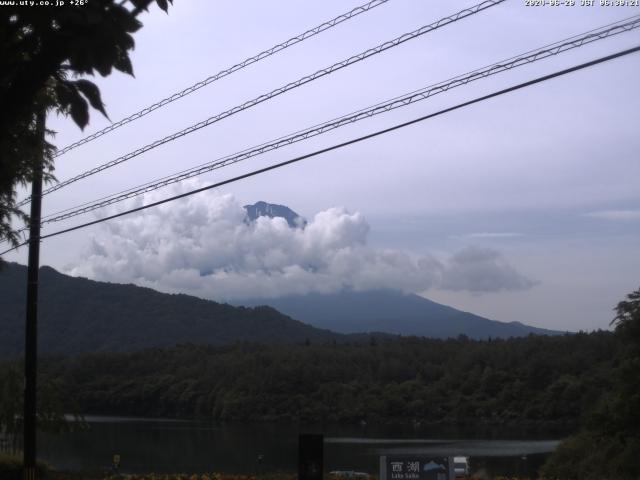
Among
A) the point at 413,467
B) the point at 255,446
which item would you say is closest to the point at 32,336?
the point at 413,467

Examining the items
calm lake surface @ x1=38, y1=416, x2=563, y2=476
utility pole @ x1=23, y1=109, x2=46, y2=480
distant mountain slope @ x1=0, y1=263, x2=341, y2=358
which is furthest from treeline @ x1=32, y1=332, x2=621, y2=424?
utility pole @ x1=23, y1=109, x2=46, y2=480

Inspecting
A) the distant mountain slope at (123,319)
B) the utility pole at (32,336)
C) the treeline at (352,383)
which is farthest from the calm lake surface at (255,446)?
the distant mountain slope at (123,319)

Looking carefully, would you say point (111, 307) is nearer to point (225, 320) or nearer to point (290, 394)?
point (225, 320)

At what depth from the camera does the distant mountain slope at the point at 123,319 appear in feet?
367

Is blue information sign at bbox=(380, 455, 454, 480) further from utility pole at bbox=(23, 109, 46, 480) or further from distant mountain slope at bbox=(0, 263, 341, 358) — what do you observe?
distant mountain slope at bbox=(0, 263, 341, 358)

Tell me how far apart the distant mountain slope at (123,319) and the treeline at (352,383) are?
2538 centimetres

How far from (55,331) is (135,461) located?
93108mm

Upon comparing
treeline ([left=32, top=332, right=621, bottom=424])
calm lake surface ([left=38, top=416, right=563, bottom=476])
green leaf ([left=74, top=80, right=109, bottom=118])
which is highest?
green leaf ([left=74, top=80, right=109, bottom=118])

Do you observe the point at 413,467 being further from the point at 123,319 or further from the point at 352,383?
the point at 123,319

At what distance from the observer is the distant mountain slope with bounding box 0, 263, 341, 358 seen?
367ft

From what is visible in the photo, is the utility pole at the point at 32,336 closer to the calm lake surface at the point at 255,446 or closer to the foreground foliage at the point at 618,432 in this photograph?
the calm lake surface at the point at 255,446

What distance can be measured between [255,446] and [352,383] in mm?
31201

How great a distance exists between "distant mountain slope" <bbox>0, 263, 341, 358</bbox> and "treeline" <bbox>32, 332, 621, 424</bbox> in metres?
25.4

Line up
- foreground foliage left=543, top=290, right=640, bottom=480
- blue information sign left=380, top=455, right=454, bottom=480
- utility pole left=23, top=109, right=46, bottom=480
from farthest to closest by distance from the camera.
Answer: foreground foliage left=543, top=290, right=640, bottom=480 < utility pole left=23, top=109, right=46, bottom=480 < blue information sign left=380, top=455, right=454, bottom=480
